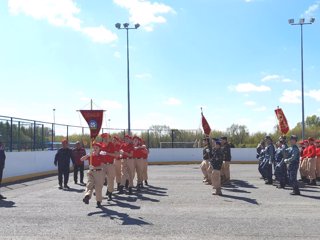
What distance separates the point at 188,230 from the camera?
29.0 ft

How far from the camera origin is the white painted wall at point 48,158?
2066 centimetres

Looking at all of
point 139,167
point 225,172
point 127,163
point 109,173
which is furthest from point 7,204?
point 225,172

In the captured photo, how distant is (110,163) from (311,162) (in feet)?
29.0

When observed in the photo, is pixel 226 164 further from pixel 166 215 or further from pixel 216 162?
pixel 166 215

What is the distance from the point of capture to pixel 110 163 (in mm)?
13320

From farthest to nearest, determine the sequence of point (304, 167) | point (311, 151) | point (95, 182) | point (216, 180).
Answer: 1. point (304, 167)
2. point (311, 151)
3. point (216, 180)
4. point (95, 182)

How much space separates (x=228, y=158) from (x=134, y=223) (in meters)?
9.36

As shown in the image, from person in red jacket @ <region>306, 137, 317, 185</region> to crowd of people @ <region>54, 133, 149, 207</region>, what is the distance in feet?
21.6

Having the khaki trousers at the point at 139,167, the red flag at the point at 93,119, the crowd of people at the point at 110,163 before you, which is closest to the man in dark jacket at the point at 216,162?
the crowd of people at the point at 110,163

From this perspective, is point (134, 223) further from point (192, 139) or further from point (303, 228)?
point (192, 139)

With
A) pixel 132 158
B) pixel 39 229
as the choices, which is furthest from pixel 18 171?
pixel 39 229

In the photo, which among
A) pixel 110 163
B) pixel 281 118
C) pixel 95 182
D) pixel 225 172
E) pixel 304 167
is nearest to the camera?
pixel 95 182

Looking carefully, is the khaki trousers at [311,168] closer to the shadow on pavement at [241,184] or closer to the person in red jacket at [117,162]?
the shadow on pavement at [241,184]

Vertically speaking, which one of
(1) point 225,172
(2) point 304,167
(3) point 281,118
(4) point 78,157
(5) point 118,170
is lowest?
(1) point 225,172
